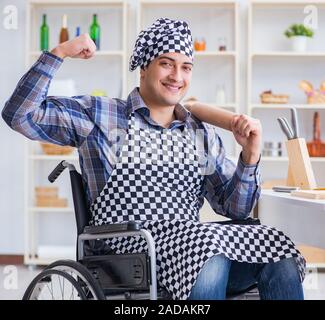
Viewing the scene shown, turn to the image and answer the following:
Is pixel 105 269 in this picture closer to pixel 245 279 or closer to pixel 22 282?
pixel 245 279

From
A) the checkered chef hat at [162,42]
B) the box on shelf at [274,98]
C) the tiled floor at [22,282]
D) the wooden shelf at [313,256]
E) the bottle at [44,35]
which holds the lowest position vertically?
the tiled floor at [22,282]

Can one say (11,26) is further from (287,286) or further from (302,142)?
(287,286)

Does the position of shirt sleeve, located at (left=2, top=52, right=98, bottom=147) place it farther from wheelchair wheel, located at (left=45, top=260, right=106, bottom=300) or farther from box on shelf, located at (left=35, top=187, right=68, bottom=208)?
box on shelf, located at (left=35, top=187, right=68, bottom=208)

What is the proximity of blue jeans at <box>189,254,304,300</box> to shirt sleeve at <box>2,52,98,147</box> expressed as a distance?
59 centimetres

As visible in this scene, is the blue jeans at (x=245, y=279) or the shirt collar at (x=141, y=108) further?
the shirt collar at (x=141, y=108)

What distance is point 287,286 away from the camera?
70.8 inches

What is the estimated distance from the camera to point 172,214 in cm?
205

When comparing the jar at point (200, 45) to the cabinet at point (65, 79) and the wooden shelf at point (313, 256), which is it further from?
the wooden shelf at point (313, 256)

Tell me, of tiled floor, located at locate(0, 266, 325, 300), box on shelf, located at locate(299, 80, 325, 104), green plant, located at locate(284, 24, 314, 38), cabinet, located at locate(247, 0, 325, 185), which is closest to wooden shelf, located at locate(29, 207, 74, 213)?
tiled floor, located at locate(0, 266, 325, 300)

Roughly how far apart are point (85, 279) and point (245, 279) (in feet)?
1.32

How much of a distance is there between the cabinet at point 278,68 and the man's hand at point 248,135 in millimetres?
3374

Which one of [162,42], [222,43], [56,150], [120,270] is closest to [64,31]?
[56,150]

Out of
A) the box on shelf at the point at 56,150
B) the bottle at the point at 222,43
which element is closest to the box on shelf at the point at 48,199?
the box on shelf at the point at 56,150

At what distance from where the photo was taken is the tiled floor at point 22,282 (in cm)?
413
